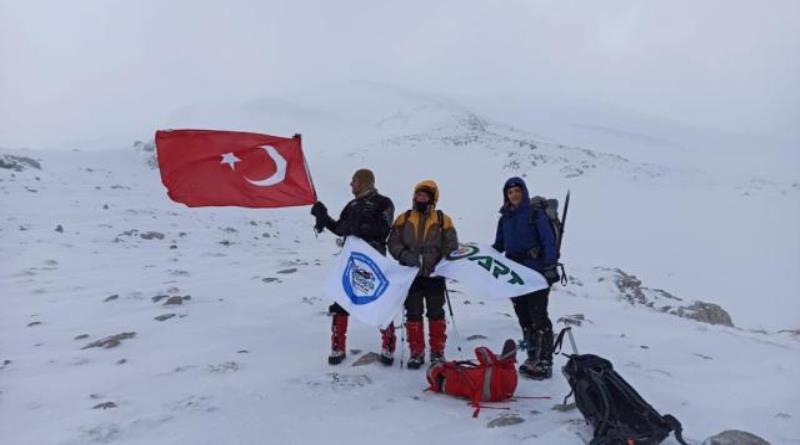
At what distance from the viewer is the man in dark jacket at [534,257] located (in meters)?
6.64

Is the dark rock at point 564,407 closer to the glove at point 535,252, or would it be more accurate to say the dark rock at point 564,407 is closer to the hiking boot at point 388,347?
the glove at point 535,252

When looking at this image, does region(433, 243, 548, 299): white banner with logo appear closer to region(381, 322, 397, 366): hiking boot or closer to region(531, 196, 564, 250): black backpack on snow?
region(531, 196, 564, 250): black backpack on snow

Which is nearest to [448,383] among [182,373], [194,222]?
[182,373]

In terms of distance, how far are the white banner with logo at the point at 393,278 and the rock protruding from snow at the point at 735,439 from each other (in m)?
2.19

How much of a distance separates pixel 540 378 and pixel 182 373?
3.79 m

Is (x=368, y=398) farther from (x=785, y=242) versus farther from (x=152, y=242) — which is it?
(x=785, y=242)

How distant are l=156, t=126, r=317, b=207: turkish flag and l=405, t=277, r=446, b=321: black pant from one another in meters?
1.67

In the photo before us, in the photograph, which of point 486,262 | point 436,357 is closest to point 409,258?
point 486,262

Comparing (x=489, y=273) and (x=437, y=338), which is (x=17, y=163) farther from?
(x=489, y=273)

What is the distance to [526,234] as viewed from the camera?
681cm

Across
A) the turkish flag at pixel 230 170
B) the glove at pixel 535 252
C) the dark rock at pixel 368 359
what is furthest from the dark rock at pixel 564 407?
the turkish flag at pixel 230 170

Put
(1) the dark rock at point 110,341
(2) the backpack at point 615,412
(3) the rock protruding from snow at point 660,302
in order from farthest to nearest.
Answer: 1. (3) the rock protruding from snow at point 660,302
2. (1) the dark rock at point 110,341
3. (2) the backpack at point 615,412

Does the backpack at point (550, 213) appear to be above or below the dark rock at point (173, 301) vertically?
above

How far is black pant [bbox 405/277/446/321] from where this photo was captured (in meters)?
6.89
